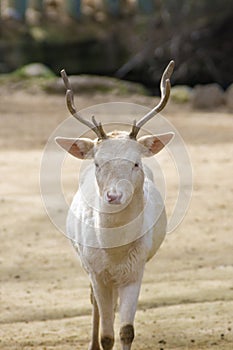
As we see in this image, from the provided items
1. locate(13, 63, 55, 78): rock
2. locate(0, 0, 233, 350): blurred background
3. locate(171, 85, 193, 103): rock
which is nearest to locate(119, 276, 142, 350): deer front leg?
locate(0, 0, 233, 350): blurred background

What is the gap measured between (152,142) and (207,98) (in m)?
12.5

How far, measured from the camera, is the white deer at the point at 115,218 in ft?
18.0

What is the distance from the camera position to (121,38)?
21.4m

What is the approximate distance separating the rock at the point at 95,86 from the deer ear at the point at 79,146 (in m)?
13.5

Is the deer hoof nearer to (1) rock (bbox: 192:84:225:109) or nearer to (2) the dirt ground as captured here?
(2) the dirt ground

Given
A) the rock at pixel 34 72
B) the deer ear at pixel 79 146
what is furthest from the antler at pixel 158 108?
the rock at pixel 34 72

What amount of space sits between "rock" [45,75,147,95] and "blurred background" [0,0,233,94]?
923 mm

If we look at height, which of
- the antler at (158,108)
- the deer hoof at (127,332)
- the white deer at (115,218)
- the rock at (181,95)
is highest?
the antler at (158,108)

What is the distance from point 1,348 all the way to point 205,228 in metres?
3.84

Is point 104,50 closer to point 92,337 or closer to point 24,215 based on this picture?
point 24,215

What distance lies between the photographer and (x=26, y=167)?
12367 mm

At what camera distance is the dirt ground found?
667cm

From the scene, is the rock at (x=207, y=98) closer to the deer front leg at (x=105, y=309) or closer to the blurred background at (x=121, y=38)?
the blurred background at (x=121, y=38)

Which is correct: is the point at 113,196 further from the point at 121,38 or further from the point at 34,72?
the point at 121,38
